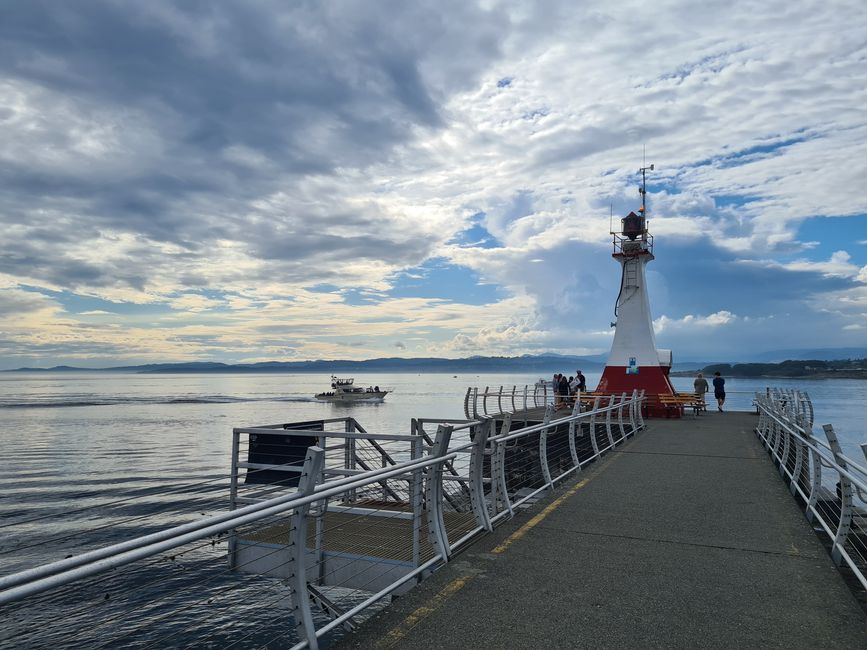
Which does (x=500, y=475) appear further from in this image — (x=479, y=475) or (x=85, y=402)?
(x=85, y=402)

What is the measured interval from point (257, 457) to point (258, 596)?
440cm

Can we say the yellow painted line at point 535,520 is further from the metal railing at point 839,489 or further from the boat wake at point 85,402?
the boat wake at point 85,402

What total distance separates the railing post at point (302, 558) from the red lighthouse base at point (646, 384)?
22.1 meters

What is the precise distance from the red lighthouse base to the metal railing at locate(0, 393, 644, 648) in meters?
13.1

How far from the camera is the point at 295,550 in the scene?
12.6 ft

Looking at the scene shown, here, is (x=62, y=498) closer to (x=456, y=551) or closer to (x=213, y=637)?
(x=213, y=637)

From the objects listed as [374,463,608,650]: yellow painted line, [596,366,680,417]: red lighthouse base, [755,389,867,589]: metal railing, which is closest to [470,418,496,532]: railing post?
[374,463,608,650]: yellow painted line

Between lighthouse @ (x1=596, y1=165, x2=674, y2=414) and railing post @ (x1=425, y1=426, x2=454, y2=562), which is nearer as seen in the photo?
railing post @ (x1=425, y1=426, x2=454, y2=562)

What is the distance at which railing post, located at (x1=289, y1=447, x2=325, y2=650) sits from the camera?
3729 mm

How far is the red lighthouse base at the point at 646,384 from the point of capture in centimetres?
2427

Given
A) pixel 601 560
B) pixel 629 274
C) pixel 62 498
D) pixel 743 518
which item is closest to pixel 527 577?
pixel 601 560

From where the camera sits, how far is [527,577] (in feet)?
17.3

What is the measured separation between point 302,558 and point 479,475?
3.06 m

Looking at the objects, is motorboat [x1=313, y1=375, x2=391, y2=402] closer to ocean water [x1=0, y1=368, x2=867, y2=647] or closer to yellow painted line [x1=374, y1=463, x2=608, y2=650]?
ocean water [x1=0, y1=368, x2=867, y2=647]
